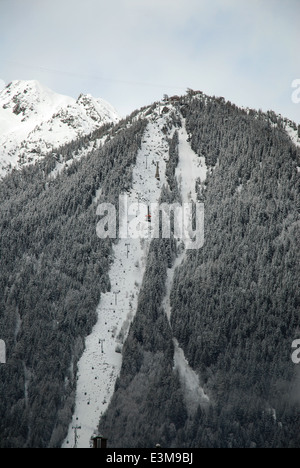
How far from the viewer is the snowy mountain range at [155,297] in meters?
95.6

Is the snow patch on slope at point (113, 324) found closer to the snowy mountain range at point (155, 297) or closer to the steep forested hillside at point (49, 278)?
the snowy mountain range at point (155, 297)

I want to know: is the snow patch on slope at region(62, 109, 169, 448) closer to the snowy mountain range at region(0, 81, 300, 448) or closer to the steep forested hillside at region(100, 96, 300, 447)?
the snowy mountain range at region(0, 81, 300, 448)

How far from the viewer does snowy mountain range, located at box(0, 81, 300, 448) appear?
95.6 metres

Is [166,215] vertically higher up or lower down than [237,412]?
higher up

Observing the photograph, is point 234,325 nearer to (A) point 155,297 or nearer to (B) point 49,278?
(A) point 155,297

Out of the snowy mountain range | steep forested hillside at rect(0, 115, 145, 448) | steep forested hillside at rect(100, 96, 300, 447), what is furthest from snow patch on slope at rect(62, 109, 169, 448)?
steep forested hillside at rect(100, 96, 300, 447)

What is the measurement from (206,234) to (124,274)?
22569mm

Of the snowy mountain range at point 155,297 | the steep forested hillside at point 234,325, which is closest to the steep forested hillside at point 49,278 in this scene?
the snowy mountain range at point 155,297

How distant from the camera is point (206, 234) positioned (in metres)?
129

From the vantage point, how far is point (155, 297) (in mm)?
115938

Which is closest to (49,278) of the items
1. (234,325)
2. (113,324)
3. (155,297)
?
(113,324)
